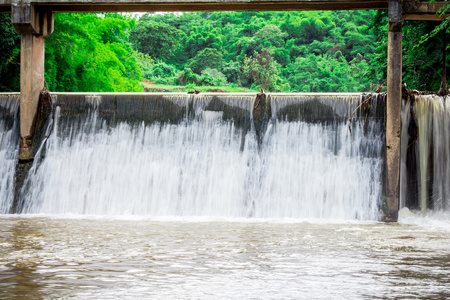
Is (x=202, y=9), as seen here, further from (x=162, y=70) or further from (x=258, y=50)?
(x=258, y=50)

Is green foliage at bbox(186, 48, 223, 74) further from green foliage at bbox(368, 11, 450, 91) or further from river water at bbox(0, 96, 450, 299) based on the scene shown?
river water at bbox(0, 96, 450, 299)

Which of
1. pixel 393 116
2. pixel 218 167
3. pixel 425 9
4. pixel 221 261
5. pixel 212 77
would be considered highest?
pixel 212 77

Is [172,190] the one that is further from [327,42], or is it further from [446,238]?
[327,42]

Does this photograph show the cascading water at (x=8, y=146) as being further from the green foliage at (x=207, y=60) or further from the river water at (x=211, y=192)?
the green foliage at (x=207, y=60)

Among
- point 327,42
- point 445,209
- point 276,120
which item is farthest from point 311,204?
point 327,42

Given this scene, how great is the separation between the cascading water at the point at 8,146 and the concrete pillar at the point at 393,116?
881cm

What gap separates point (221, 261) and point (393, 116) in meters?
7.45

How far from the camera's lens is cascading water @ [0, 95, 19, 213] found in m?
14.0

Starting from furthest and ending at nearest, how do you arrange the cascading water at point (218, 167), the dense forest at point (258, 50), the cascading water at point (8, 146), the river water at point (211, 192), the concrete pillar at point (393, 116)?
the dense forest at point (258, 50) < the cascading water at point (8, 146) < the cascading water at point (218, 167) < the concrete pillar at point (393, 116) < the river water at point (211, 192)

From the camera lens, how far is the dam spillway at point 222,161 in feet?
43.1

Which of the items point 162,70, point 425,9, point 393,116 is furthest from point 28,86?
point 162,70

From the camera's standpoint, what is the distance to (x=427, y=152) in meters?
13.4

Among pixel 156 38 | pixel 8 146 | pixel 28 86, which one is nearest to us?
pixel 28 86

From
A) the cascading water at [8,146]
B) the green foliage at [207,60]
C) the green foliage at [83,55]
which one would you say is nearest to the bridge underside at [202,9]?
the cascading water at [8,146]
